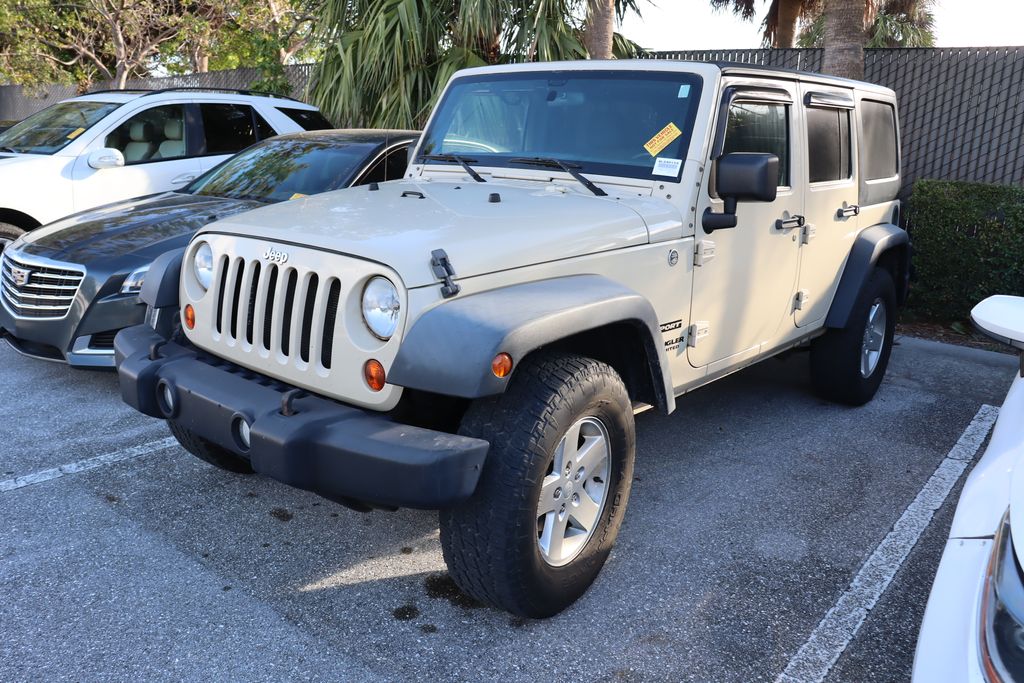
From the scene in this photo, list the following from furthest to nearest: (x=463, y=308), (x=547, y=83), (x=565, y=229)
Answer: (x=547, y=83)
(x=565, y=229)
(x=463, y=308)

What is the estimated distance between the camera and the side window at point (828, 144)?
14.4 feet

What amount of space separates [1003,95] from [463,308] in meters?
7.23

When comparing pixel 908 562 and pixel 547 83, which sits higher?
pixel 547 83

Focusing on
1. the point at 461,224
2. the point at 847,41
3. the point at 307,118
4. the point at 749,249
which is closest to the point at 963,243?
the point at 847,41

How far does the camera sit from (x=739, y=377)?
5887 mm

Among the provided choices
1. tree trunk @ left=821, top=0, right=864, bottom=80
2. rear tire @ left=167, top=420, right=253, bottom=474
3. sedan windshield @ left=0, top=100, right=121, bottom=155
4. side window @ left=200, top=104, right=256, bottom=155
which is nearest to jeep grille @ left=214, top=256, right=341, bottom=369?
rear tire @ left=167, top=420, right=253, bottom=474

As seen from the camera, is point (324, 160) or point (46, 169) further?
point (46, 169)

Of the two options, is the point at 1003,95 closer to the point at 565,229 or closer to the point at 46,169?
the point at 565,229

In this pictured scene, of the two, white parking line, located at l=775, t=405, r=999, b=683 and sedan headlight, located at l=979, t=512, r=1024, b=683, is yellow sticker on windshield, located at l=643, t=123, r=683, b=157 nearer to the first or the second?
white parking line, located at l=775, t=405, r=999, b=683

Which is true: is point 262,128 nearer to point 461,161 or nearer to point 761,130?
point 461,161

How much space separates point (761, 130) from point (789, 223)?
19.3 inches

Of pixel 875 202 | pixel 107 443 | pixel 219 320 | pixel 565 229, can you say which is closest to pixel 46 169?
pixel 107 443

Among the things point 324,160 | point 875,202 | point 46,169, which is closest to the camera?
point 875,202

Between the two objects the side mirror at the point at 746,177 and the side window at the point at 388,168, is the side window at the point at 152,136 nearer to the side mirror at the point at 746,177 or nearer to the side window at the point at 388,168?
the side window at the point at 388,168
